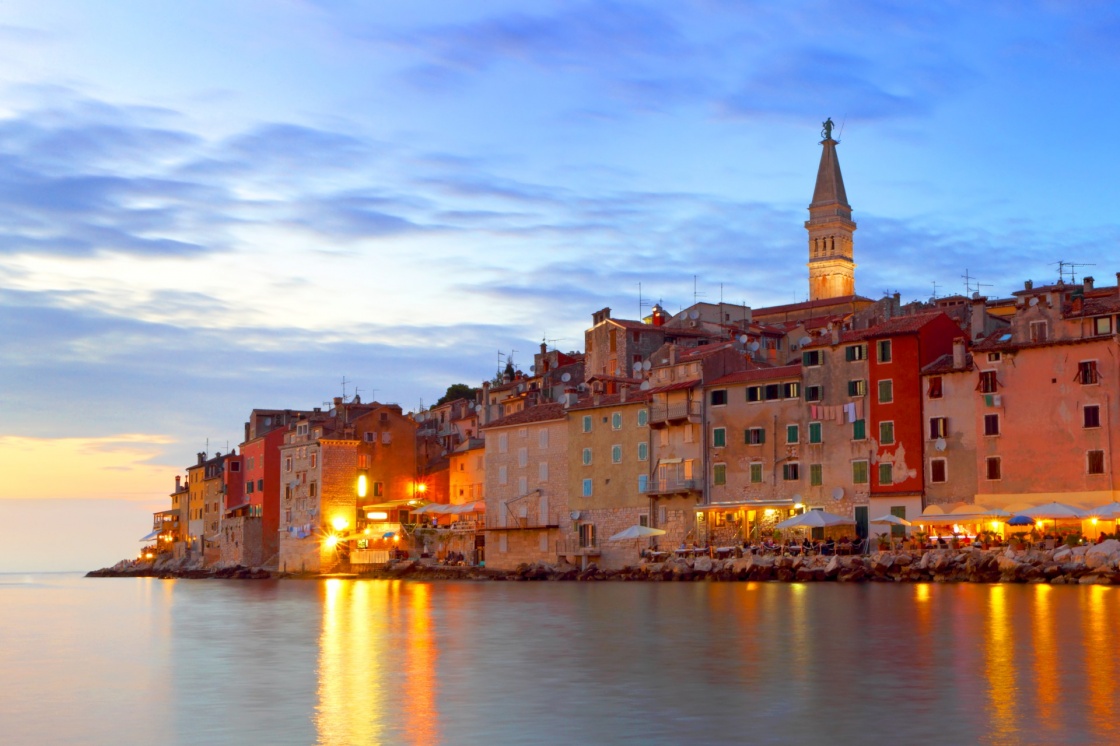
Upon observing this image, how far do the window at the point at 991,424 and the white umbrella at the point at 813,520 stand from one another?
6.56 metres

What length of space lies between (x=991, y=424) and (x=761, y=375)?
1143cm

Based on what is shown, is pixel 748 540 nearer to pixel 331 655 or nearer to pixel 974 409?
pixel 974 409

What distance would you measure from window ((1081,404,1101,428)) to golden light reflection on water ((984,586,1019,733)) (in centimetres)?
1943

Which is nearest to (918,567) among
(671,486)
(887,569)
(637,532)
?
(887,569)

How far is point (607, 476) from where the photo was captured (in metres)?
70.2

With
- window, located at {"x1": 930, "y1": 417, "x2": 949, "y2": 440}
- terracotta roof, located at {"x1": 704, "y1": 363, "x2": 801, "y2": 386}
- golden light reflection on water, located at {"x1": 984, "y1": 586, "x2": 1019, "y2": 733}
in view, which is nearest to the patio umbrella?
window, located at {"x1": 930, "y1": 417, "x2": 949, "y2": 440}

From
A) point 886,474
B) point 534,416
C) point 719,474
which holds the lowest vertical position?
point 886,474

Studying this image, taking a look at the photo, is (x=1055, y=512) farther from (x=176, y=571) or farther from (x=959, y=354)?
(x=176, y=571)

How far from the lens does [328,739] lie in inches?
699

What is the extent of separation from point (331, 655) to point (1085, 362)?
114 feet

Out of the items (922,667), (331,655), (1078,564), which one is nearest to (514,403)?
(1078,564)

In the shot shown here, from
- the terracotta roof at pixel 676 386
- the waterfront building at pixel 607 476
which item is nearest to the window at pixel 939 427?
the terracotta roof at pixel 676 386

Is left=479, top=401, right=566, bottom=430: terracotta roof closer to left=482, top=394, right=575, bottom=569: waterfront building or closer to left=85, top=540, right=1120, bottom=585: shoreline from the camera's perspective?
left=482, top=394, right=575, bottom=569: waterfront building

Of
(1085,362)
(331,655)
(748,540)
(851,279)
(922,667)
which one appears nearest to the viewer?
(922,667)
